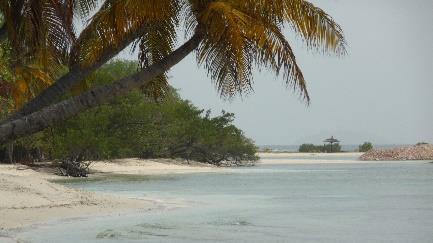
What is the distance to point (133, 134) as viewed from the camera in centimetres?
4072

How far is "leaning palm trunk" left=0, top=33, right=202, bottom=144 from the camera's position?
311 inches

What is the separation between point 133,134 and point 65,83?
3207 cm

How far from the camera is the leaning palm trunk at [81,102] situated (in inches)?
311

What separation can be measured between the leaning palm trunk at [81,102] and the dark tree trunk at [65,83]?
17.9 inches

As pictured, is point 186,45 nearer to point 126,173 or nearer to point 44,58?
point 44,58

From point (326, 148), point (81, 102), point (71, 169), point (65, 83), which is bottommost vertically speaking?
point (71, 169)

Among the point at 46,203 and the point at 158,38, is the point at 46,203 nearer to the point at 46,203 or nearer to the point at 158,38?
the point at 46,203

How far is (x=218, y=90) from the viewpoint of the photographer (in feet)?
31.9

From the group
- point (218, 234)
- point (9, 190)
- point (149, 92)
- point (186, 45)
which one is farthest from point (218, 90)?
point (9, 190)

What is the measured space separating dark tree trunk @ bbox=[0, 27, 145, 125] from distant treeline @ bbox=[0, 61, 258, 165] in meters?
19.4

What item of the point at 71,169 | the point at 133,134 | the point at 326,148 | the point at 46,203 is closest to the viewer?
the point at 46,203

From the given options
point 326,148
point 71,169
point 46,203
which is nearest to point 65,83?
point 46,203

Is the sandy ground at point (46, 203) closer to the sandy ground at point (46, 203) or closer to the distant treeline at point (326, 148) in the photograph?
the sandy ground at point (46, 203)

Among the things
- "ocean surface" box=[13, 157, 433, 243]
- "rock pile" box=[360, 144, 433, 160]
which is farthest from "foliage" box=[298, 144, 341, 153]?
"ocean surface" box=[13, 157, 433, 243]
